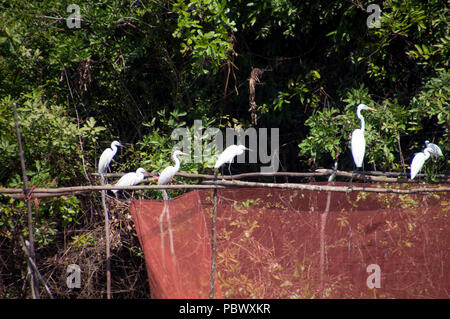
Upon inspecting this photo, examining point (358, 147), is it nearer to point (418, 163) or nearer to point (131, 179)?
point (418, 163)

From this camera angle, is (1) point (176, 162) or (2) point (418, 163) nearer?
(2) point (418, 163)

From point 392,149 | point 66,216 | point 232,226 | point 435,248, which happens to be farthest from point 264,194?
point 66,216

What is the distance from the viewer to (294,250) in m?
3.46

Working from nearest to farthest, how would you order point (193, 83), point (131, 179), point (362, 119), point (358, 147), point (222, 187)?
point (222, 187), point (358, 147), point (131, 179), point (362, 119), point (193, 83)

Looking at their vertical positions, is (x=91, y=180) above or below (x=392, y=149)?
below

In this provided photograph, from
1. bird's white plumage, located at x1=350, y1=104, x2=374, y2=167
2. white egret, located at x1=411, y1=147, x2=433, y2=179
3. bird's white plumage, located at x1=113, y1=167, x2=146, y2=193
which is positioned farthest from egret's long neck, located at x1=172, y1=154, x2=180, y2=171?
white egret, located at x1=411, y1=147, x2=433, y2=179

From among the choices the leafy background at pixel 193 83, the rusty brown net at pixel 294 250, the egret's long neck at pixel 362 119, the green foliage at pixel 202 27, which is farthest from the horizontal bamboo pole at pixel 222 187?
the green foliage at pixel 202 27

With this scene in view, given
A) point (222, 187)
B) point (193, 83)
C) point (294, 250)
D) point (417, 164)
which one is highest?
point (193, 83)

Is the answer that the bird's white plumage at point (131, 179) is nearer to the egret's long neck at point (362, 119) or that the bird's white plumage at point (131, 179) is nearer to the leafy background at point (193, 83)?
the leafy background at point (193, 83)

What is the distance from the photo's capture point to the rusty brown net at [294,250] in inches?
132

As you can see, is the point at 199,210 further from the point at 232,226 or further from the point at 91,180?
the point at 91,180

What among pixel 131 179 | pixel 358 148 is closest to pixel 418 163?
pixel 358 148

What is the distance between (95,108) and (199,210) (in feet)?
10.8
